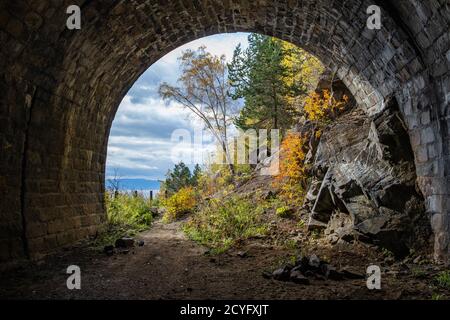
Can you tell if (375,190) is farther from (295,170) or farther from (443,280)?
(295,170)

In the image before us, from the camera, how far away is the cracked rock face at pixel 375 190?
594cm

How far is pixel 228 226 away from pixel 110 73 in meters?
5.06

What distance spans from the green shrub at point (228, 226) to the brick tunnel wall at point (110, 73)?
299 centimetres

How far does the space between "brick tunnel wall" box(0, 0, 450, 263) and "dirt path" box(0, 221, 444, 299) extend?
83cm

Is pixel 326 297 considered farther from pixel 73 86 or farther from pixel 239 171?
pixel 239 171

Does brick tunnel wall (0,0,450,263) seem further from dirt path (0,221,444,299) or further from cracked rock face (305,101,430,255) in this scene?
dirt path (0,221,444,299)

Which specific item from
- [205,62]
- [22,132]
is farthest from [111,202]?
[205,62]

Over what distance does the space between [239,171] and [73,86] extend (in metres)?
16.8

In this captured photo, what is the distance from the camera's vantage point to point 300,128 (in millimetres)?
11727

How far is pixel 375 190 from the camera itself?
6.50 metres

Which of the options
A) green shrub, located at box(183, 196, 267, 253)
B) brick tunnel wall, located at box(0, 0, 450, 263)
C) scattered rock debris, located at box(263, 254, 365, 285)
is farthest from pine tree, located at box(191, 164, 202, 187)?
scattered rock debris, located at box(263, 254, 365, 285)

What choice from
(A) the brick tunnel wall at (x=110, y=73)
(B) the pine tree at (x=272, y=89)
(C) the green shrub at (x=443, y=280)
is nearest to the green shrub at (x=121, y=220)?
(A) the brick tunnel wall at (x=110, y=73)

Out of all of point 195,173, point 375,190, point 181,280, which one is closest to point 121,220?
point 181,280

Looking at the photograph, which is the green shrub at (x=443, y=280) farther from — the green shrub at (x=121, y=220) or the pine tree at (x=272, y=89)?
the pine tree at (x=272, y=89)
